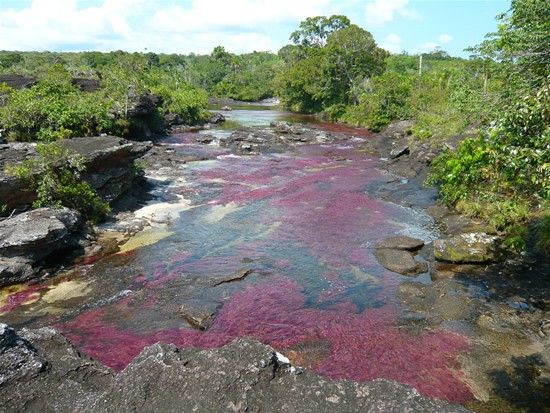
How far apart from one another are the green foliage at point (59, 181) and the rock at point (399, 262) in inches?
538

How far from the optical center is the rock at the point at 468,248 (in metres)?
17.6

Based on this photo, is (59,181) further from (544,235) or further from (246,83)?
(246,83)

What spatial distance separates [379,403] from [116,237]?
17687mm

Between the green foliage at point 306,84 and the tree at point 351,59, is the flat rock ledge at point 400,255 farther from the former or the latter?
the green foliage at point 306,84

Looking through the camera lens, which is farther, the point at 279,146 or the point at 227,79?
the point at 227,79

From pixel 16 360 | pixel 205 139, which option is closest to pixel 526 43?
pixel 16 360

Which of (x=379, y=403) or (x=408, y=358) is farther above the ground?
(x=379, y=403)

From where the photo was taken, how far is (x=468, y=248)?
1802cm

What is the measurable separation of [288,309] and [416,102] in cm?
4517

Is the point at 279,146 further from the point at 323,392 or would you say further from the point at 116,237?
the point at 323,392

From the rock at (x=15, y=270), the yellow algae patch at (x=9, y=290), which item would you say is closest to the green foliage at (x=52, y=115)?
the rock at (x=15, y=270)

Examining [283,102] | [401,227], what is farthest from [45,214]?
[283,102]

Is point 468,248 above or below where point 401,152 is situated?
below

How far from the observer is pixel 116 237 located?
2119cm
